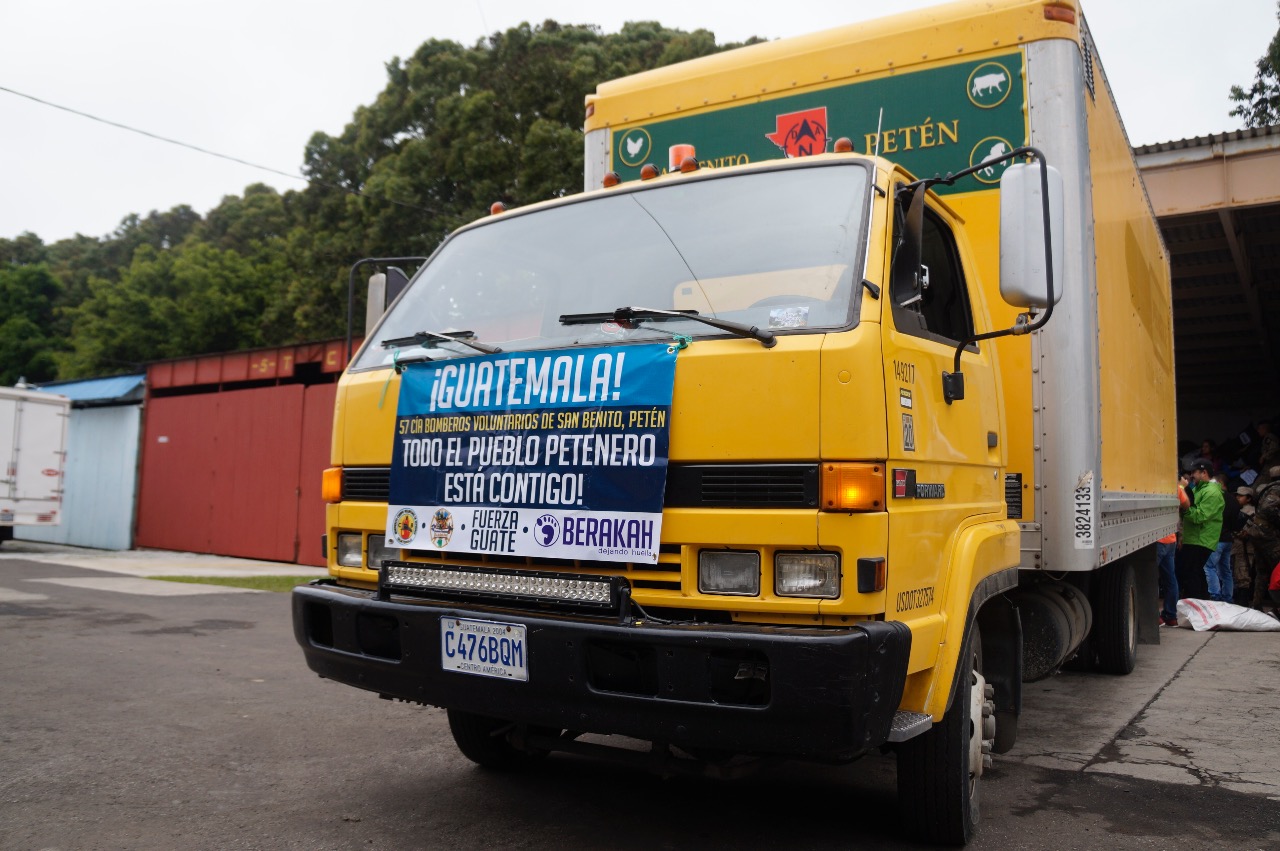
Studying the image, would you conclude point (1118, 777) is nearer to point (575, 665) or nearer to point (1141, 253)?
point (575, 665)

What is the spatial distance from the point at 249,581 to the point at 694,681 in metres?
12.3

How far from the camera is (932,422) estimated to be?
345cm

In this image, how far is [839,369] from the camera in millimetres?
3014

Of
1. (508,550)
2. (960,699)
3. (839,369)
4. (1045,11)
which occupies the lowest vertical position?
(960,699)

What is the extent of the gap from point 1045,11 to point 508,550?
3.32 m

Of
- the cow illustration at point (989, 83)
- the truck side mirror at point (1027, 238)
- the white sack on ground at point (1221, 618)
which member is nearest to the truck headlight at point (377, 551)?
the truck side mirror at point (1027, 238)

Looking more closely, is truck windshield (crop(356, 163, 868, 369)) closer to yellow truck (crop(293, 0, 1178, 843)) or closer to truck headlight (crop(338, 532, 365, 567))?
yellow truck (crop(293, 0, 1178, 843))

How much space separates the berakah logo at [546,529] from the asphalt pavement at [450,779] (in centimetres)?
116

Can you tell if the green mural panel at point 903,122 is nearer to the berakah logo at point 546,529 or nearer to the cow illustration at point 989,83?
the cow illustration at point 989,83

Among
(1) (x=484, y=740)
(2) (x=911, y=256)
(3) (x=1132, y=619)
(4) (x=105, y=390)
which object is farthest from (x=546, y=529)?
(4) (x=105, y=390)

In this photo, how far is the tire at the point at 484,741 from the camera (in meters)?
4.55

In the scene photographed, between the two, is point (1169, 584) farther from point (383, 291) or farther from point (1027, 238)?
point (383, 291)

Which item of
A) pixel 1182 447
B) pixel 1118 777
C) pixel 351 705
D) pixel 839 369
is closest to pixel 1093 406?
pixel 1118 777

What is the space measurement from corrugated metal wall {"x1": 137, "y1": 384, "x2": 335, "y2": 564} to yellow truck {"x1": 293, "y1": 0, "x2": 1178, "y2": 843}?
12.6 meters
